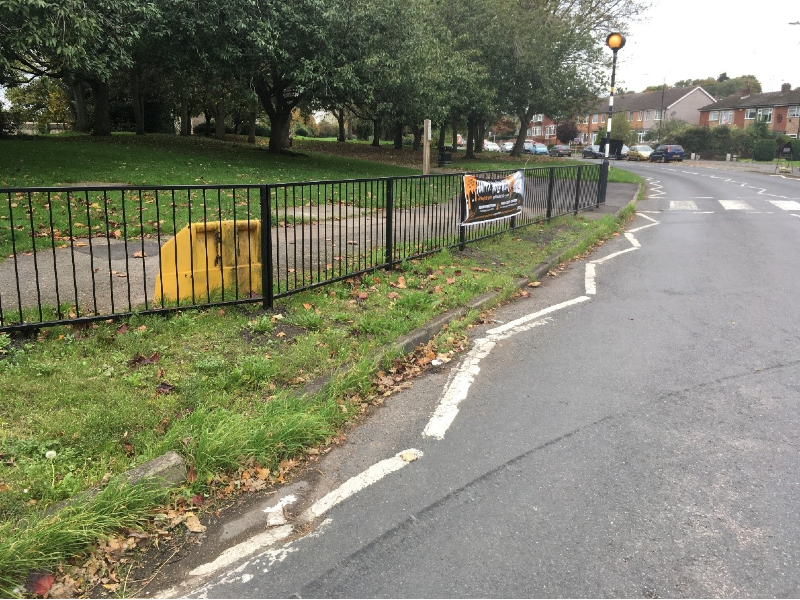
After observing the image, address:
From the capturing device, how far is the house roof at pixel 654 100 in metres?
89.1

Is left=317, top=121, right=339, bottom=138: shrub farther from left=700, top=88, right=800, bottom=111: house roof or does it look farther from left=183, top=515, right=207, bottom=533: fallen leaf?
left=183, top=515, right=207, bottom=533: fallen leaf

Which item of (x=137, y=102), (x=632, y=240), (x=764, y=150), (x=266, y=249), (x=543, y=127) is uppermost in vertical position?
(x=543, y=127)

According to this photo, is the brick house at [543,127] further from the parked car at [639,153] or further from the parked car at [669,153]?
the parked car at [669,153]

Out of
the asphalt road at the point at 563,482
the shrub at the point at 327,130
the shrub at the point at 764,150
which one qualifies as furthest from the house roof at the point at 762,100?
the asphalt road at the point at 563,482

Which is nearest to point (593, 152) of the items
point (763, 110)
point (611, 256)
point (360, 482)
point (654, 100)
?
point (763, 110)

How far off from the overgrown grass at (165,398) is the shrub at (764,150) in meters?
58.3

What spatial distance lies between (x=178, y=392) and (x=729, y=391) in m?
4.23

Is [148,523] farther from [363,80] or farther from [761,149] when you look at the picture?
[761,149]

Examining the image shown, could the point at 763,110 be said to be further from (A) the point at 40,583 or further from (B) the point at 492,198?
(A) the point at 40,583

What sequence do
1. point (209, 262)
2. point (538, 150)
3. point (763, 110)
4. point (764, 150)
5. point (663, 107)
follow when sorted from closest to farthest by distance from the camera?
point (209, 262), point (764, 150), point (538, 150), point (763, 110), point (663, 107)

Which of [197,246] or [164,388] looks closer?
[164,388]

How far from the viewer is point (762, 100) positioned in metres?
74.1

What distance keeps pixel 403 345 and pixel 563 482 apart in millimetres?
2431

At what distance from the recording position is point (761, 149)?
5512cm
